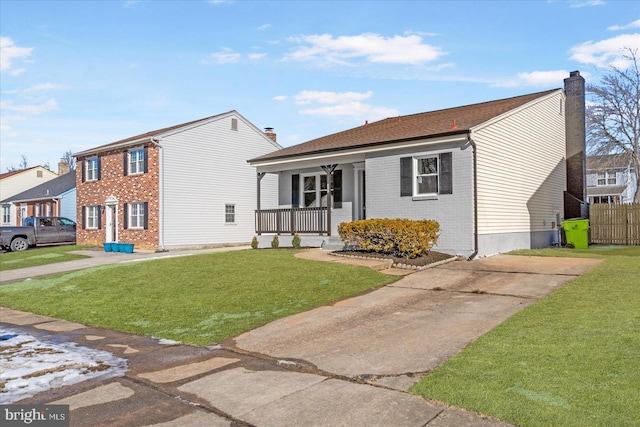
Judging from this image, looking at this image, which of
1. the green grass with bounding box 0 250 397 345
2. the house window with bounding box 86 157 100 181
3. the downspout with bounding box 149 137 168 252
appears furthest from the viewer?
the house window with bounding box 86 157 100 181

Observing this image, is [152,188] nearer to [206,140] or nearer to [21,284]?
[206,140]

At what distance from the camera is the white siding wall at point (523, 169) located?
593 inches

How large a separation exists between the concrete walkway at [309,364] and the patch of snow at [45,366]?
22 centimetres

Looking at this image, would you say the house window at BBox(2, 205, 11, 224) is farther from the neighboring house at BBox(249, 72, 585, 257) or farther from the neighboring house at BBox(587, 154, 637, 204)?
the neighboring house at BBox(587, 154, 637, 204)

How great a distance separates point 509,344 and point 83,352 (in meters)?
5.82

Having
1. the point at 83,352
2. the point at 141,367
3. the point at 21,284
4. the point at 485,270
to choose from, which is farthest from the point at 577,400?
the point at 21,284

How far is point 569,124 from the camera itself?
21766mm

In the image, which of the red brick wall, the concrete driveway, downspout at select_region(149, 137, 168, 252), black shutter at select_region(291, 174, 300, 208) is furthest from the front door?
the concrete driveway

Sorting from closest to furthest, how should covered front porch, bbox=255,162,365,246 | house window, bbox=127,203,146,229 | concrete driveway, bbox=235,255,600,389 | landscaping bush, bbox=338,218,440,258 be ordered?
1. concrete driveway, bbox=235,255,600,389
2. landscaping bush, bbox=338,218,440,258
3. covered front porch, bbox=255,162,365,246
4. house window, bbox=127,203,146,229

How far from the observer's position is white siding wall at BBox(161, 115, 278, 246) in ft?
81.1

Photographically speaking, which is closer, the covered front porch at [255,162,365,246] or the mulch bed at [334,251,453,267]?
the mulch bed at [334,251,453,267]

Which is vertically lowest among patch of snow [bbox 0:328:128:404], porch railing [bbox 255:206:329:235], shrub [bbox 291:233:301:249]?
patch of snow [bbox 0:328:128:404]

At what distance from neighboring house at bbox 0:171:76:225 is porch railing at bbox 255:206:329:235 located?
2090cm

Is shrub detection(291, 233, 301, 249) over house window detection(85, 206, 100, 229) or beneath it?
beneath
